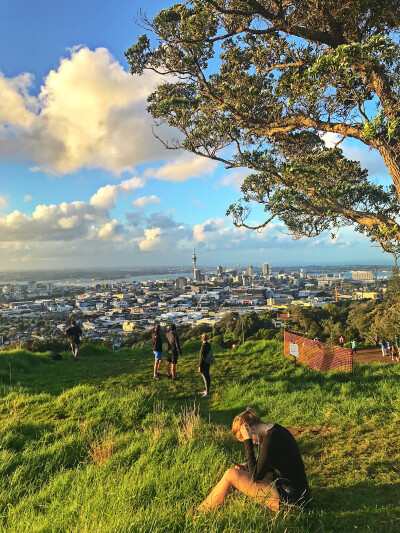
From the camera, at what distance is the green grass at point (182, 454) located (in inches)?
107

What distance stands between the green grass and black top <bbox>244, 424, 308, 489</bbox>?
24 cm

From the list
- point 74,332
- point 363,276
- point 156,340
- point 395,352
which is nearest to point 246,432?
point 156,340

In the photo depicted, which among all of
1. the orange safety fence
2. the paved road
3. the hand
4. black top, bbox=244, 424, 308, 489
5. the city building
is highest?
the hand

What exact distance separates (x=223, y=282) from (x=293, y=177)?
54064 mm

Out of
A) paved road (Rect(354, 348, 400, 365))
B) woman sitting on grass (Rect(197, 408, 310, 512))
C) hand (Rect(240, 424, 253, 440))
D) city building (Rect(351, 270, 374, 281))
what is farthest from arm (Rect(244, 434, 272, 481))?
city building (Rect(351, 270, 374, 281))

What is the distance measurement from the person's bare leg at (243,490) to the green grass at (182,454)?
0.07m

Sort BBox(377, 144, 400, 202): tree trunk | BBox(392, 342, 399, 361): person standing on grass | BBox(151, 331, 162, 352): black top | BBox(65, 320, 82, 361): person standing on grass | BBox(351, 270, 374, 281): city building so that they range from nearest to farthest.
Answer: BBox(377, 144, 400, 202): tree trunk < BBox(151, 331, 162, 352): black top < BBox(65, 320, 82, 361): person standing on grass < BBox(392, 342, 399, 361): person standing on grass < BBox(351, 270, 374, 281): city building

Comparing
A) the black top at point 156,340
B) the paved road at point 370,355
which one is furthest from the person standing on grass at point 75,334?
the paved road at point 370,355

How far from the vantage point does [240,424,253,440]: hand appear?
3.02m

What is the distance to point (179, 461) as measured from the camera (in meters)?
3.71

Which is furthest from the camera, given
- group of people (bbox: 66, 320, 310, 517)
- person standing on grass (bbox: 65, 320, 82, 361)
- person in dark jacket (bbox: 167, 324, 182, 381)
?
person standing on grass (bbox: 65, 320, 82, 361)

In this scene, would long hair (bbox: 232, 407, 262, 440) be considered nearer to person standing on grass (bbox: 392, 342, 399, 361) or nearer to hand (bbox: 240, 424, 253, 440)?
hand (bbox: 240, 424, 253, 440)

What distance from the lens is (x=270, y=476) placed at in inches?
116

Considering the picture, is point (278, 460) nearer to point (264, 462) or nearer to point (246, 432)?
point (264, 462)
